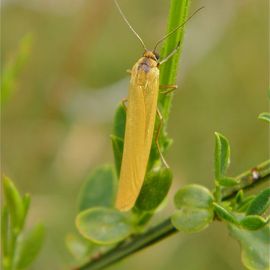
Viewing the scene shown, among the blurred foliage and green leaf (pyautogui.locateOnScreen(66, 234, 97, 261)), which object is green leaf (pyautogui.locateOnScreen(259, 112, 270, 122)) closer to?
the blurred foliage

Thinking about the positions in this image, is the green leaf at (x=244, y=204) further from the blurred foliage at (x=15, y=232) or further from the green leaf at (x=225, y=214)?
the blurred foliage at (x=15, y=232)

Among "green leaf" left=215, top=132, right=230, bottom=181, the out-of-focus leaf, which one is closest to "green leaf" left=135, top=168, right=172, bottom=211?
"green leaf" left=215, top=132, right=230, bottom=181

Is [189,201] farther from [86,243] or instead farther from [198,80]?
[198,80]

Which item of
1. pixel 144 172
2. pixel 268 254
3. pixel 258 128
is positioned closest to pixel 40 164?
pixel 258 128

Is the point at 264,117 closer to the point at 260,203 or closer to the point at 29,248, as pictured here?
the point at 260,203

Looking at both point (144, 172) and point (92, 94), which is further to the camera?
point (92, 94)
